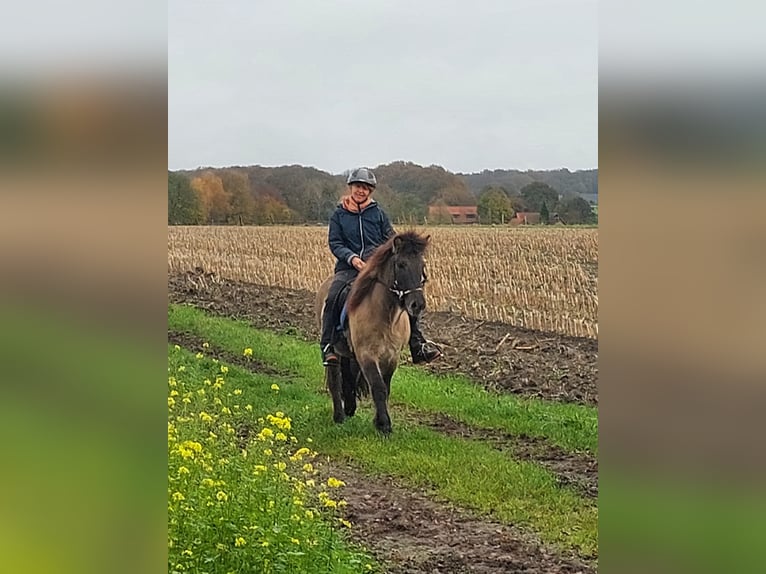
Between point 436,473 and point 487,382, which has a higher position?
point 487,382

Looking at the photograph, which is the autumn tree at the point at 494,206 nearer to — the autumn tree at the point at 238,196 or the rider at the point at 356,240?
the rider at the point at 356,240

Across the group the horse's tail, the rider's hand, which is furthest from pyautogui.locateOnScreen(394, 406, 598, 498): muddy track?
the rider's hand

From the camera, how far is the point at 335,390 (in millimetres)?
3070

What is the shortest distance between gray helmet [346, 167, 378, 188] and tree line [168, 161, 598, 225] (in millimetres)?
21

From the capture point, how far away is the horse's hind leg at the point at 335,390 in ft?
9.89

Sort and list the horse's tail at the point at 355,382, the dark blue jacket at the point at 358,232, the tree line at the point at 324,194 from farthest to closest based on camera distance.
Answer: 1. the horse's tail at the point at 355,382
2. the dark blue jacket at the point at 358,232
3. the tree line at the point at 324,194

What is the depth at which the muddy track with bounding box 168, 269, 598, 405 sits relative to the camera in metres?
2.80
